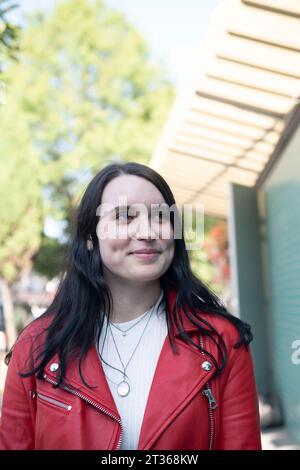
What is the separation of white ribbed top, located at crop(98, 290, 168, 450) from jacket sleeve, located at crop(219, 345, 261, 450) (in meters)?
0.26

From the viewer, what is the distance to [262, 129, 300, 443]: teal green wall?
4.40 metres

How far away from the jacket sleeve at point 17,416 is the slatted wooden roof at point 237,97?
2.48 m

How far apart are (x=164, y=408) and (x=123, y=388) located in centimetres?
18

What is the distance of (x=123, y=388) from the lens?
204cm

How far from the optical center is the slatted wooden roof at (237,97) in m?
3.68

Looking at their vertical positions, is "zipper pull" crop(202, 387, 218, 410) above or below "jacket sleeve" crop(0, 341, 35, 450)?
above

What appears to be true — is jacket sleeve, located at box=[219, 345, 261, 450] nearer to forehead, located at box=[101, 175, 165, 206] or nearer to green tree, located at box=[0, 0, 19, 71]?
forehead, located at box=[101, 175, 165, 206]

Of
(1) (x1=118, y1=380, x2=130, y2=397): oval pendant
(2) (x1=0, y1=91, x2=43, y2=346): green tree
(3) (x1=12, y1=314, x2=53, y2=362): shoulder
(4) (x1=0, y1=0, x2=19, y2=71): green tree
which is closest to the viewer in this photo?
(1) (x1=118, y1=380, x2=130, y2=397): oval pendant

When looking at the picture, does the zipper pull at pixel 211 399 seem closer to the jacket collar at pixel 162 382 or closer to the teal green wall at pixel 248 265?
the jacket collar at pixel 162 382

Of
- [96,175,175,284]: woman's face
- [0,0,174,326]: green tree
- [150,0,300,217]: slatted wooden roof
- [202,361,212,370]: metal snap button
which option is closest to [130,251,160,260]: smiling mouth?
[96,175,175,284]: woman's face

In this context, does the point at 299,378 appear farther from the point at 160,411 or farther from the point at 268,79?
the point at 160,411

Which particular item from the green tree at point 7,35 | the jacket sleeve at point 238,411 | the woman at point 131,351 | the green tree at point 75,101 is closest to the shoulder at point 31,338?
the woman at point 131,351

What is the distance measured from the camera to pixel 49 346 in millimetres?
2102

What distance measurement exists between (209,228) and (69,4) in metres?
9.15
